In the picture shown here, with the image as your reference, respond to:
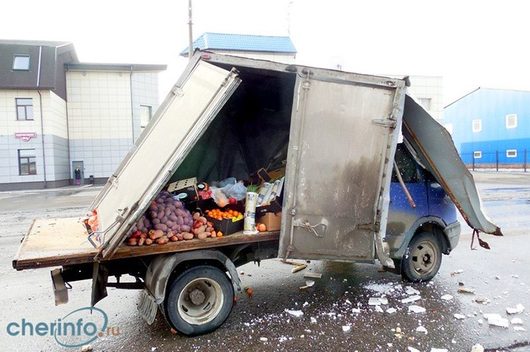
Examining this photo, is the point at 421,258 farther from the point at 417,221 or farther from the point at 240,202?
the point at 240,202

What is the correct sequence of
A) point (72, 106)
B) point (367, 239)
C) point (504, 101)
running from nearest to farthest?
point (367, 239)
point (72, 106)
point (504, 101)

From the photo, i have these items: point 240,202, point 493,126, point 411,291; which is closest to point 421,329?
point 411,291

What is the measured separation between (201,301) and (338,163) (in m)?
2.10

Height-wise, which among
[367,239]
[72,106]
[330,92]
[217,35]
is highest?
[217,35]

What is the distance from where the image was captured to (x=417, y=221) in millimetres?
5258

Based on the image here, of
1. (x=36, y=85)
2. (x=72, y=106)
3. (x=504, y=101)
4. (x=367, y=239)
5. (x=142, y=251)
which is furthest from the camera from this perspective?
(x=504, y=101)

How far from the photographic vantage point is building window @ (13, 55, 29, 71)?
27.5 m

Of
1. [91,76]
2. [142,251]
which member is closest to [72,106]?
[91,76]

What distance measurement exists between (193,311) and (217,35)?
29.5 meters

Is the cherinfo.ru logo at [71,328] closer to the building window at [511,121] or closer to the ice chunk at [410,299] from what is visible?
the ice chunk at [410,299]

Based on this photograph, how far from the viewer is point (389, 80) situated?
432cm

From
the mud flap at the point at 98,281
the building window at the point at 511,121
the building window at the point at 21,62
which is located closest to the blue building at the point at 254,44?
the building window at the point at 21,62

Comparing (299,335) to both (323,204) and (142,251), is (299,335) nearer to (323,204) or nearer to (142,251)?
(323,204)

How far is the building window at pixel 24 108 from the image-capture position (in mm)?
27250
